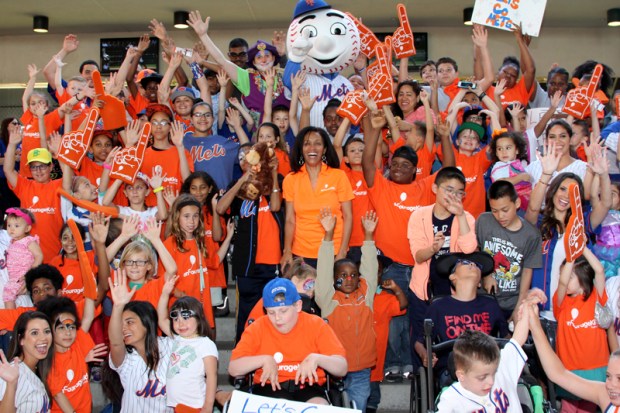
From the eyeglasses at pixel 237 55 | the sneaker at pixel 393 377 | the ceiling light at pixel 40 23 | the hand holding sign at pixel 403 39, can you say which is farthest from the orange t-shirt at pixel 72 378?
the ceiling light at pixel 40 23

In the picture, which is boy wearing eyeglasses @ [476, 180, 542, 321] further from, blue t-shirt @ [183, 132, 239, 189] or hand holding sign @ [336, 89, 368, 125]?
blue t-shirt @ [183, 132, 239, 189]

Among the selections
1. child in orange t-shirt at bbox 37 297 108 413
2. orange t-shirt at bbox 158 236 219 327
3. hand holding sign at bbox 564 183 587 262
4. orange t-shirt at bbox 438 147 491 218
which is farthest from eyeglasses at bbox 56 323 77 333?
orange t-shirt at bbox 438 147 491 218

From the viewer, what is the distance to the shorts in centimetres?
480

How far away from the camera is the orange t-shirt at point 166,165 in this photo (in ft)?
24.5

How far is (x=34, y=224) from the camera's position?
7098 mm

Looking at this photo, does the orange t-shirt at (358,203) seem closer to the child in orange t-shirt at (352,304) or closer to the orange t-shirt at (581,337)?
the child in orange t-shirt at (352,304)

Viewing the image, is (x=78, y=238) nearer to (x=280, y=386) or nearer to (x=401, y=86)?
(x=280, y=386)

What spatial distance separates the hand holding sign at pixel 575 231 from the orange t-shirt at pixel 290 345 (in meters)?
1.61

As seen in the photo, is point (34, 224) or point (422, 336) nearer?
point (422, 336)

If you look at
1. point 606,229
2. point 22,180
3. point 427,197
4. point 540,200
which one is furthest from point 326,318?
point 22,180

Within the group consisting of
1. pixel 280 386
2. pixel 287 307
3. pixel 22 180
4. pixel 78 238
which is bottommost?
pixel 280 386

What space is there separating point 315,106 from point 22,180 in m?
2.94

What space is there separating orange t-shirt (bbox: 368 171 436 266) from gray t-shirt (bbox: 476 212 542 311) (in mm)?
728

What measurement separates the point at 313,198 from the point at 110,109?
2.38 metres
